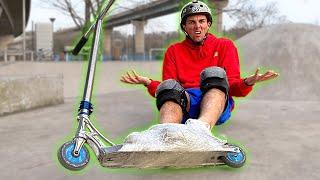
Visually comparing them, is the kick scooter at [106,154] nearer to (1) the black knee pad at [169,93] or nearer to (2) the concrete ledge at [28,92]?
(1) the black knee pad at [169,93]

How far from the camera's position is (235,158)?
2.85 metres

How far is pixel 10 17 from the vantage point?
3691 cm

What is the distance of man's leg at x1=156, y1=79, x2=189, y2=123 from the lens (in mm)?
2867

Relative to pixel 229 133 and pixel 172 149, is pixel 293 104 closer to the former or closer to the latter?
pixel 229 133

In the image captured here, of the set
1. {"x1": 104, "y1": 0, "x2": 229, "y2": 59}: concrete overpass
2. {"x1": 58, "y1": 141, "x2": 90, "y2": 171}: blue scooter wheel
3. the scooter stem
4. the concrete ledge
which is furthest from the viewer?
{"x1": 104, "y1": 0, "x2": 229, "y2": 59}: concrete overpass

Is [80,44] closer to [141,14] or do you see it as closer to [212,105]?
[212,105]

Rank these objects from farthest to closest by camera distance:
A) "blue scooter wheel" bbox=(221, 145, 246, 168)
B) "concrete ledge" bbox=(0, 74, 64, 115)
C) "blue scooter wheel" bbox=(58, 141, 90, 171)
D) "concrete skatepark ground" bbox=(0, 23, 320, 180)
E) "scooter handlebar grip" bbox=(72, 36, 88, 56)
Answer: "concrete ledge" bbox=(0, 74, 64, 115)
"concrete skatepark ground" bbox=(0, 23, 320, 180)
"blue scooter wheel" bbox=(221, 145, 246, 168)
"scooter handlebar grip" bbox=(72, 36, 88, 56)
"blue scooter wheel" bbox=(58, 141, 90, 171)

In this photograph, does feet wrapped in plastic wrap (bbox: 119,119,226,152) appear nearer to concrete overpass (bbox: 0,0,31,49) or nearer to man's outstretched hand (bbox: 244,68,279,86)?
man's outstretched hand (bbox: 244,68,279,86)

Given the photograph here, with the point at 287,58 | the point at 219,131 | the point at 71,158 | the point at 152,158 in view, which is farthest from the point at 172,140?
the point at 287,58

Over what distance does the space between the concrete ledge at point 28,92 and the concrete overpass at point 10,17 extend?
856 inches

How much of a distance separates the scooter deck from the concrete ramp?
6.41m

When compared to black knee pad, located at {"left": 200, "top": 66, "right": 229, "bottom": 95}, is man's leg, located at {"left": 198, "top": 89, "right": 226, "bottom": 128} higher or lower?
lower

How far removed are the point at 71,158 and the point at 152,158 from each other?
1.28 ft

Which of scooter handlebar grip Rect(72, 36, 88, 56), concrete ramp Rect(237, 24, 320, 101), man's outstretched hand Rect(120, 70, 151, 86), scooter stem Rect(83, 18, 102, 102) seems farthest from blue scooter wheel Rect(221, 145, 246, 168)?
concrete ramp Rect(237, 24, 320, 101)
